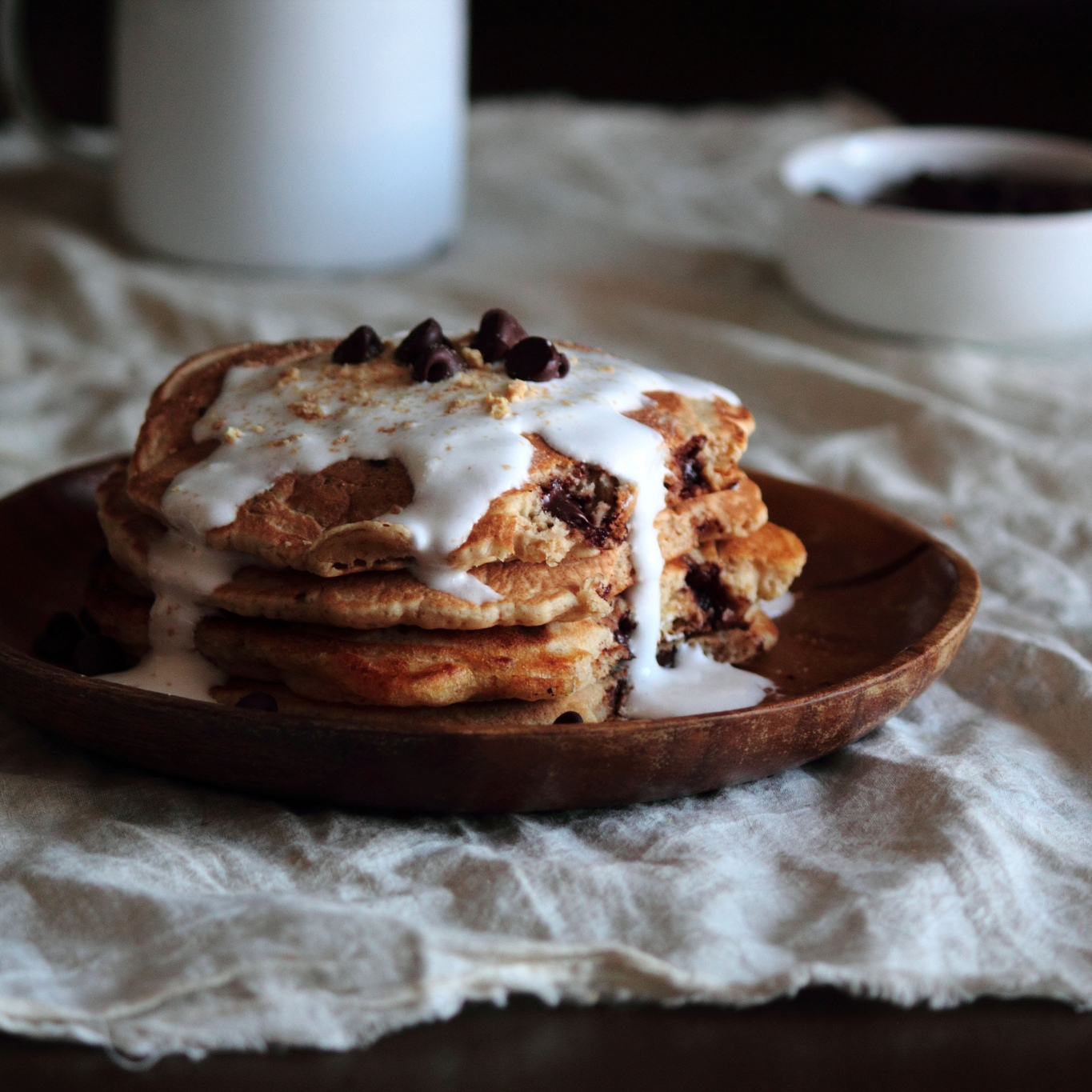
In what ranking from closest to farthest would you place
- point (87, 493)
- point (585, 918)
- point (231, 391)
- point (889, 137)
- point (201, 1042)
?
point (201, 1042) < point (585, 918) < point (231, 391) < point (87, 493) < point (889, 137)

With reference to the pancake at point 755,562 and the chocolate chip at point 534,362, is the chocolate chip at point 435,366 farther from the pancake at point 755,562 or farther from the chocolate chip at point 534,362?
the pancake at point 755,562

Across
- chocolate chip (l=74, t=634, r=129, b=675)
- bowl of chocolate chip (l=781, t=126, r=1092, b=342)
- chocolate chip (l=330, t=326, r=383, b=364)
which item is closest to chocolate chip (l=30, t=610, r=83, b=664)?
chocolate chip (l=74, t=634, r=129, b=675)

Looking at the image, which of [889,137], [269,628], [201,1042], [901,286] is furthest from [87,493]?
[889,137]

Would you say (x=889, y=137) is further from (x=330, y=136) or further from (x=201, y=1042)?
(x=201, y=1042)

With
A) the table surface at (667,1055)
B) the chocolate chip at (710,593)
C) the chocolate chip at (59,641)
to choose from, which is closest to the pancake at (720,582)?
the chocolate chip at (710,593)

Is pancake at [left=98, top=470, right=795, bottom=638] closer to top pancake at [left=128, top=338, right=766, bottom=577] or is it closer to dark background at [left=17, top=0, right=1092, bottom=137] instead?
top pancake at [left=128, top=338, right=766, bottom=577]
